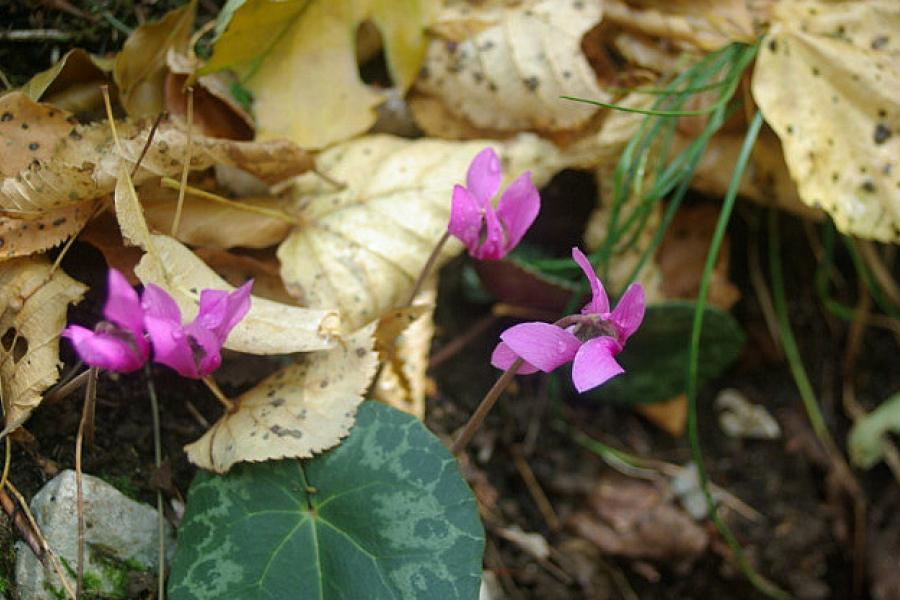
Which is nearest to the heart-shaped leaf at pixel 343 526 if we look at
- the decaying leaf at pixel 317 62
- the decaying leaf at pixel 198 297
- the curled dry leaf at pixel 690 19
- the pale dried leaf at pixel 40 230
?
the decaying leaf at pixel 198 297

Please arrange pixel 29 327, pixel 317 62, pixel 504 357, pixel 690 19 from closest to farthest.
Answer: pixel 504 357 < pixel 29 327 < pixel 317 62 < pixel 690 19

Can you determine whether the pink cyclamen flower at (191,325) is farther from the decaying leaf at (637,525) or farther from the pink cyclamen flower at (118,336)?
the decaying leaf at (637,525)

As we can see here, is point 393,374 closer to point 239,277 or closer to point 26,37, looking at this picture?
point 239,277

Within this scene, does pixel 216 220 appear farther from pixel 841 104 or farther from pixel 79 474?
pixel 841 104

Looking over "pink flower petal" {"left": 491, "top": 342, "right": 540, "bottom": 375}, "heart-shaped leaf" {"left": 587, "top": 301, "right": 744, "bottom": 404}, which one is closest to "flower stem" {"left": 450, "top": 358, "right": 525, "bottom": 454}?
"pink flower petal" {"left": 491, "top": 342, "right": 540, "bottom": 375}

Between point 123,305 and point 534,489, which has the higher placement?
point 123,305

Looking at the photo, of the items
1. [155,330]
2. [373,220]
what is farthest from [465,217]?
[155,330]
